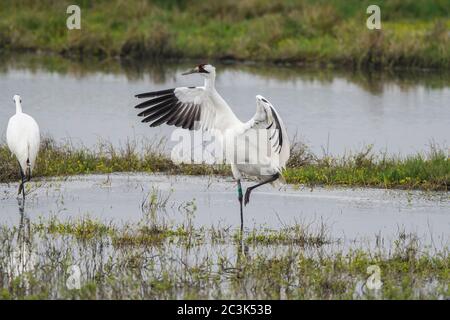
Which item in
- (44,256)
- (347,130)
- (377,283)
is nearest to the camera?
(377,283)

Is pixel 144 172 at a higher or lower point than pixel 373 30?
lower

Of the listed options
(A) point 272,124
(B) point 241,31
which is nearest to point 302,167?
(A) point 272,124

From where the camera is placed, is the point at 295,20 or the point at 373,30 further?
the point at 295,20

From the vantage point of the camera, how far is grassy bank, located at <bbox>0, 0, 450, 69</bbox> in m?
25.4

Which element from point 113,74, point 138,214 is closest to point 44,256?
point 138,214

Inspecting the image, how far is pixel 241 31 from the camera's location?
28.2m

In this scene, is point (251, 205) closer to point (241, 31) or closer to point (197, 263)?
point (197, 263)

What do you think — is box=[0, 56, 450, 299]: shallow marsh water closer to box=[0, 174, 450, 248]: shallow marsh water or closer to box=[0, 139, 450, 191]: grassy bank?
box=[0, 174, 450, 248]: shallow marsh water

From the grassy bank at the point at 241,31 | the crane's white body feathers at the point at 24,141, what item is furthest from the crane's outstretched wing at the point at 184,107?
the grassy bank at the point at 241,31

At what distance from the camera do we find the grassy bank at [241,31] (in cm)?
2542

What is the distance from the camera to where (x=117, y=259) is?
9.15 meters

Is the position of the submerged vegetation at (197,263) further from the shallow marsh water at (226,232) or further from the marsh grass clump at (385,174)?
→ the marsh grass clump at (385,174)
